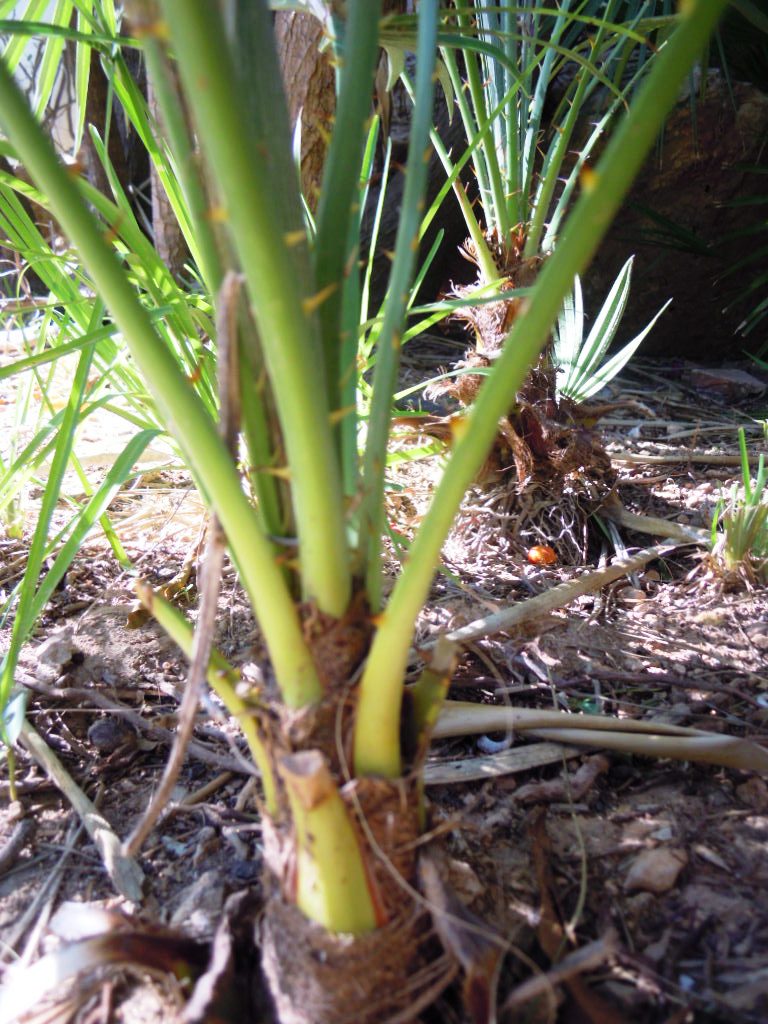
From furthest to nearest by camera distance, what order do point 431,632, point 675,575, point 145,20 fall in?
1. point 675,575
2. point 431,632
3. point 145,20

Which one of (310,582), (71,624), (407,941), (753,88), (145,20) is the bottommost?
(407,941)

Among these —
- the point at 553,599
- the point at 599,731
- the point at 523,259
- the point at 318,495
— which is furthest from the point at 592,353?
the point at 318,495

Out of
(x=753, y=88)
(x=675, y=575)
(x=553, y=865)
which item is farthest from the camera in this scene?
(x=753, y=88)

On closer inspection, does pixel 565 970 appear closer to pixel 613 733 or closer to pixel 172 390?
pixel 613 733

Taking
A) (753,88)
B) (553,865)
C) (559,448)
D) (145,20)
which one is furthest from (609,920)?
(753,88)

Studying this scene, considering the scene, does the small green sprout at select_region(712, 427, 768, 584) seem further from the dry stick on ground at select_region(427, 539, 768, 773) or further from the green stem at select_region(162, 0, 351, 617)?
the green stem at select_region(162, 0, 351, 617)

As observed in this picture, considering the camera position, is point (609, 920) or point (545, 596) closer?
point (609, 920)

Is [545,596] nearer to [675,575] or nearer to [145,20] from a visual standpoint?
[675,575]

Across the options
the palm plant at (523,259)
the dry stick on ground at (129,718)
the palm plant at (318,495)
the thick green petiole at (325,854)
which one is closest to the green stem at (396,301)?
the palm plant at (318,495)
